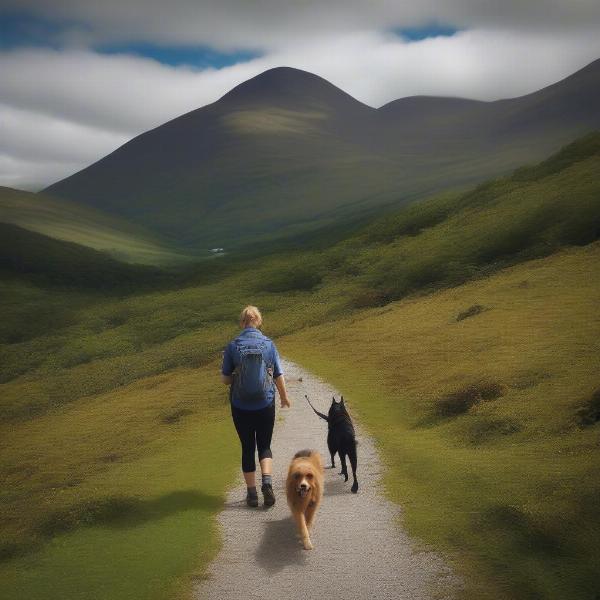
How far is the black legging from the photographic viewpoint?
50.2 ft

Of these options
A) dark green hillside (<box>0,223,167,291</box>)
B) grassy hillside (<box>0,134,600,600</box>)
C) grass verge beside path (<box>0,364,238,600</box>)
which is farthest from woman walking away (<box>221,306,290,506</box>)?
dark green hillside (<box>0,223,167,291</box>)

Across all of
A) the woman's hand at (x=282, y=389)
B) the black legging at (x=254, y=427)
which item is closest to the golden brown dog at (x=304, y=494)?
the black legging at (x=254, y=427)

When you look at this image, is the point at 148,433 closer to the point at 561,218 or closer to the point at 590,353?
the point at 590,353

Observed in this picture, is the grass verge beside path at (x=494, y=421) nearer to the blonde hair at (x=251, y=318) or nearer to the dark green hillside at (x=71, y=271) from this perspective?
the blonde hair at (x=251, y=318)

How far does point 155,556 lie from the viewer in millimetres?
14383

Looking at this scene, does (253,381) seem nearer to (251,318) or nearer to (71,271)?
(251,318)

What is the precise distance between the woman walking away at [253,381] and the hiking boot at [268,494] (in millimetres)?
437

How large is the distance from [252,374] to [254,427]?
1300 millimetres

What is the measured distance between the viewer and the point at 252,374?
15.1 m

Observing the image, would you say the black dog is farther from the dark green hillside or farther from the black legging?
the dark green hillside

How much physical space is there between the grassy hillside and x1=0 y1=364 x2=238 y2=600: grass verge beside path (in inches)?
3.1

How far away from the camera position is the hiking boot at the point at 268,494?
632 inches

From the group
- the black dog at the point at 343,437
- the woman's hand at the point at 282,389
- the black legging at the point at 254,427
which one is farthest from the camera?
the black dog at the point at 343,437

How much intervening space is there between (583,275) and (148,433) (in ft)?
153
